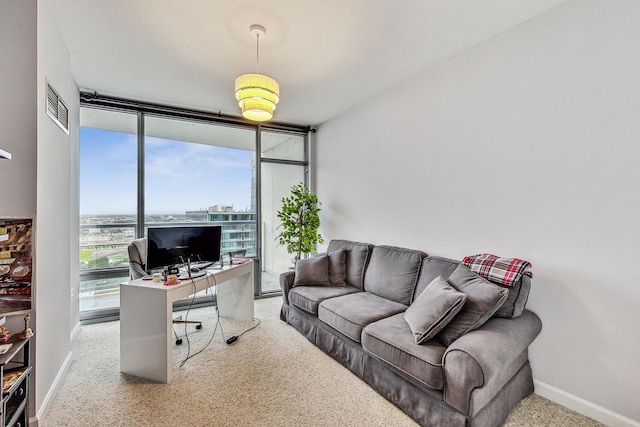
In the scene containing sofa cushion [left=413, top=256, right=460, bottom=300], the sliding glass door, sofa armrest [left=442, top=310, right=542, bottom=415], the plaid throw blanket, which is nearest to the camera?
sofa armrest [left=442, top=310, right=542, bottom=415]

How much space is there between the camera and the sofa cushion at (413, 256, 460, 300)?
8.06ft

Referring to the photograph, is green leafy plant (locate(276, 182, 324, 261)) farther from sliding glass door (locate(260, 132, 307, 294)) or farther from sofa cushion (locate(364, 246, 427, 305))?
sofa cushion (locate(364, 246, 427, 305))

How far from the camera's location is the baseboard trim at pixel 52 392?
5.87ft

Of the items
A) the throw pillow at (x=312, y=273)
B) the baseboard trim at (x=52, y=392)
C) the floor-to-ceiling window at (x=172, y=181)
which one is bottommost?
the baseboard trim at (x=52, y=392)

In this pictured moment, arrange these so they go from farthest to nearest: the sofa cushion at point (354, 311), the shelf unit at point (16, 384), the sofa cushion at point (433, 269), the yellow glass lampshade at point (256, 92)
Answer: the sofa cushion at point (433, 269)
the sofa cushion at point (354, 311)
the yellow glass lampshade at point (256, 92)
the shelf unit at point (16, 384)

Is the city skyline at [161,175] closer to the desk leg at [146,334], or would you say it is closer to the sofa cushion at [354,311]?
the desk leg at [146,334]

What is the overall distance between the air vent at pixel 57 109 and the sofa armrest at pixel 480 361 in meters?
3.08

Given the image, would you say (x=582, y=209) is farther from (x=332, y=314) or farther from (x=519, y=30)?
(x=332, y=314)

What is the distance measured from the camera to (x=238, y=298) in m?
3.48

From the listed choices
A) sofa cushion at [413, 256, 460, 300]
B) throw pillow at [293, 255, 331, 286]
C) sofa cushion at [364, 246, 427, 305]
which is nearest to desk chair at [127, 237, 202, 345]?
throw pillow at [293, 255, 331, 286]

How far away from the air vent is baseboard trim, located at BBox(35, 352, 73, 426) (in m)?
1.93

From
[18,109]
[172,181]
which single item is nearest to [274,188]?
[172,181]

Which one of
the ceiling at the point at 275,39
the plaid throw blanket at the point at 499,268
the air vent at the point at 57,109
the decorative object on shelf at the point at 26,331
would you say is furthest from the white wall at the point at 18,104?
the plaid throw blanket at the point at 499,268

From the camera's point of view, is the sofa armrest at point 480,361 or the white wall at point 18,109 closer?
the sofa armrest at point 480,361
